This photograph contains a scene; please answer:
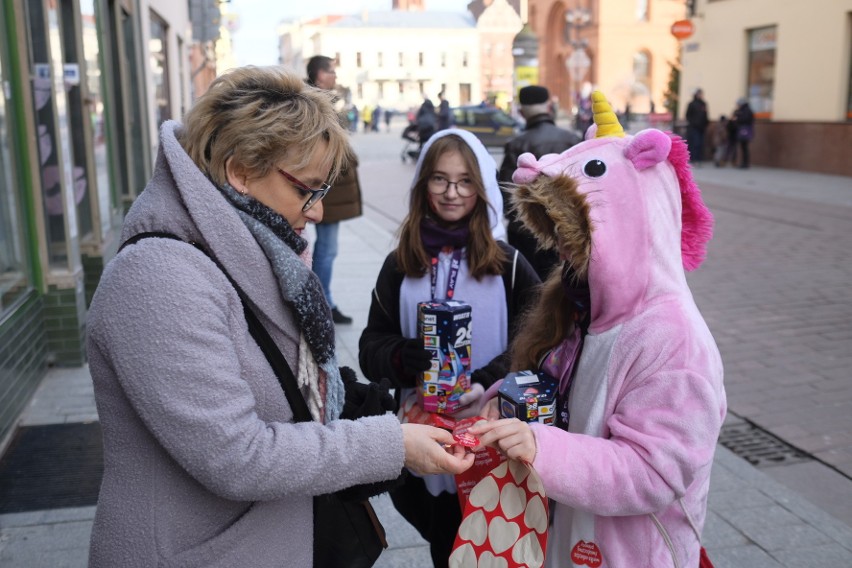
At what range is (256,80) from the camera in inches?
64.8

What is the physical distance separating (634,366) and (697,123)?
64.9 feet

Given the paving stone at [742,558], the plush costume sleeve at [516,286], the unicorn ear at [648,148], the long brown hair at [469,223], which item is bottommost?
the paving stone at [742,558]

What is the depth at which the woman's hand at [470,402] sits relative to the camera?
95.8 inches

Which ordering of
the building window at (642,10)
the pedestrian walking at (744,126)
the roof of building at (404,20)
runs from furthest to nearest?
1. the roof of building at (404,20)
2. the building window at (642,10)
3. the pedestrian walking at (744,126)

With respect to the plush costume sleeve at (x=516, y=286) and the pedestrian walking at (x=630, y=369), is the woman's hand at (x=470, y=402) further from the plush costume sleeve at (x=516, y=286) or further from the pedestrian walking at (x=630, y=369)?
the pedestrian walking at (x=630, y=369)

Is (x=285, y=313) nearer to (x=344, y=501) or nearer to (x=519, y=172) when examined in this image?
(x=344, y=501)

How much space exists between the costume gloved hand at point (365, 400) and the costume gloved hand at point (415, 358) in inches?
10.3

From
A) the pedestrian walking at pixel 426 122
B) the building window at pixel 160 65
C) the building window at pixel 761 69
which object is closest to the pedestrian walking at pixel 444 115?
the pedestrian walking at pixel 426 122

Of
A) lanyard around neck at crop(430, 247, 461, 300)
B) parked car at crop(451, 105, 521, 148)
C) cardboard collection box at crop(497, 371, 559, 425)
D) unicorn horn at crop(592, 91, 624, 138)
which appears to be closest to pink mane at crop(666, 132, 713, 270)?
unicorn horn at crop(592, 91, 624, 138)

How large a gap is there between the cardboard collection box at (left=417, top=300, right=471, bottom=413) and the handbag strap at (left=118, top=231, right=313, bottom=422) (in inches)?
27.9

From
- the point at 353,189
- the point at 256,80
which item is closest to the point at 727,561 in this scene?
the point at 256,80

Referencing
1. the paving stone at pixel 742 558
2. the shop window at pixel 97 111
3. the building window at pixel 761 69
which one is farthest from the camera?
the building window at pixel 761 69

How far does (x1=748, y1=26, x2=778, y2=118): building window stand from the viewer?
1917cm

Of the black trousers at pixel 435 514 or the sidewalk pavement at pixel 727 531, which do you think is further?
the sidewalk pavement at pixel 727 531
